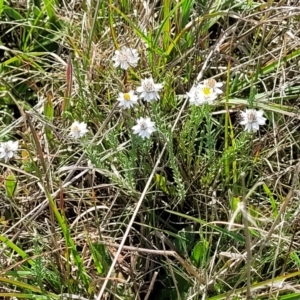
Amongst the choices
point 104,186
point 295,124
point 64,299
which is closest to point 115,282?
point 64,299

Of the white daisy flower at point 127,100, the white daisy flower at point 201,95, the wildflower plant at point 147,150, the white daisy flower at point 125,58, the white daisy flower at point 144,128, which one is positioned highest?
the white daisy flower at point 125,58

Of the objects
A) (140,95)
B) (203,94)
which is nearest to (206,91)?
(203,94)

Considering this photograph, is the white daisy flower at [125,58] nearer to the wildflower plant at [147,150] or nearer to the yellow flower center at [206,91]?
the wildflower plant at [147,150]

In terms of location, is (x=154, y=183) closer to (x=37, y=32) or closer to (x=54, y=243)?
(x=54, y=243)

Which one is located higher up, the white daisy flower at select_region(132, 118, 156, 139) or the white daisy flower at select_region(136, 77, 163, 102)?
the white daisy flower at select_region(136, 77, 163, 102)

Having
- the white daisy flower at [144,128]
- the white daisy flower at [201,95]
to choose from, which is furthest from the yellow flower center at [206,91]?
the white daisy flower at [144,128]

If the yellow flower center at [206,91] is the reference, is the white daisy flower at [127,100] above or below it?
below

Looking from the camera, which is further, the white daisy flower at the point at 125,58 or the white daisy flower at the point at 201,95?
the white daisy flower at the point at 125,58

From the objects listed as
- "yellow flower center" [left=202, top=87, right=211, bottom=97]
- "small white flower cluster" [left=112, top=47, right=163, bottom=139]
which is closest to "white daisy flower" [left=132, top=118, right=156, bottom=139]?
"small white flower cluster" [left=112, top=47, right=163, bottom=139]

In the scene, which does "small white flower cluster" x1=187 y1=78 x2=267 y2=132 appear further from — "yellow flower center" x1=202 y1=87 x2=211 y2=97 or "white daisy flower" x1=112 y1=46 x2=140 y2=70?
A: "white daisy flower" x1=112 y1=46 x2=140 y2=70
